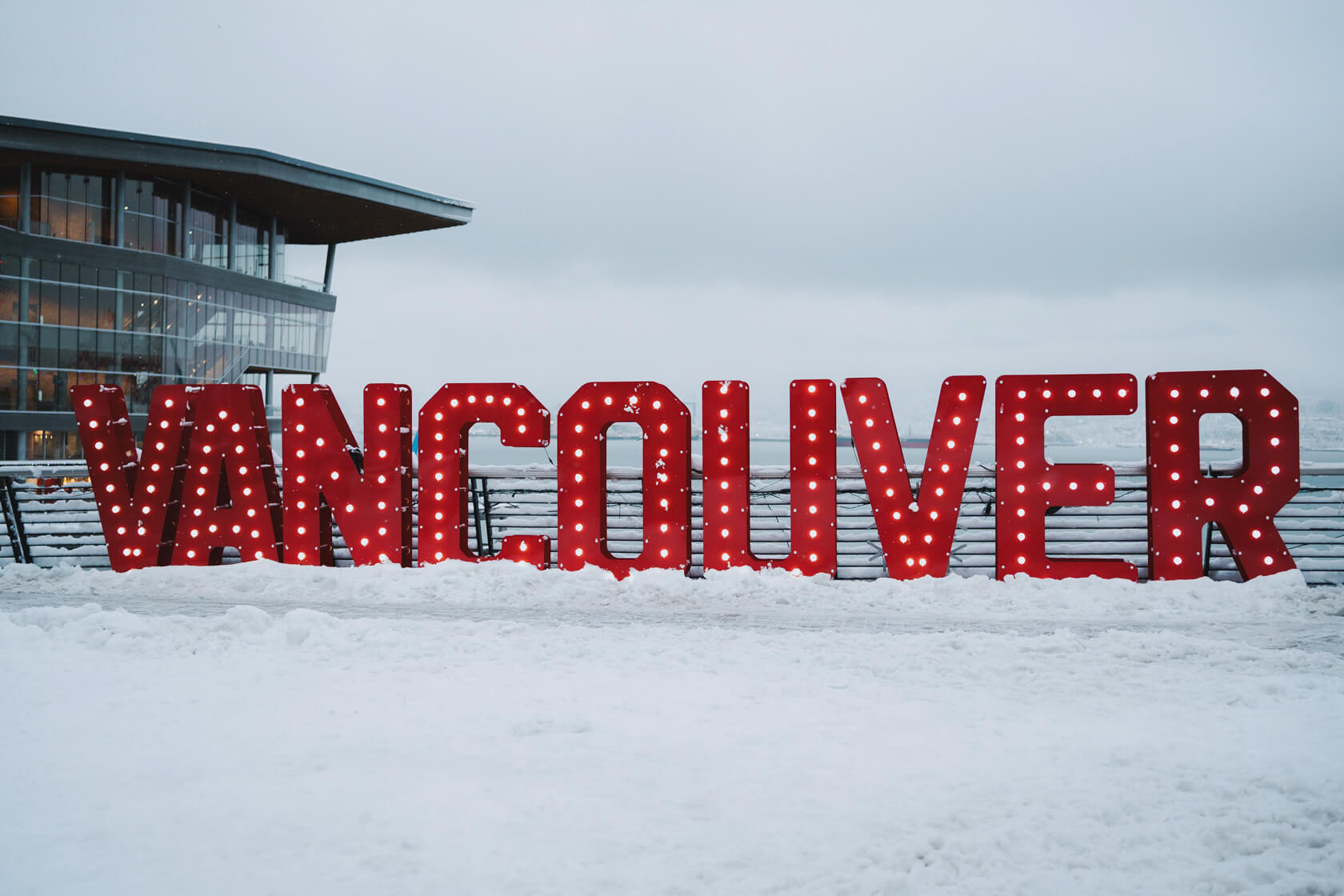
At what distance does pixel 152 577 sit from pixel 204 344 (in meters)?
40.1

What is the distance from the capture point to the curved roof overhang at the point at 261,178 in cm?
3903

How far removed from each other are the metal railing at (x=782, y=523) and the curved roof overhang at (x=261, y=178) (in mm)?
33348

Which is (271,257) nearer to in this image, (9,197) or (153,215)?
(153,215)

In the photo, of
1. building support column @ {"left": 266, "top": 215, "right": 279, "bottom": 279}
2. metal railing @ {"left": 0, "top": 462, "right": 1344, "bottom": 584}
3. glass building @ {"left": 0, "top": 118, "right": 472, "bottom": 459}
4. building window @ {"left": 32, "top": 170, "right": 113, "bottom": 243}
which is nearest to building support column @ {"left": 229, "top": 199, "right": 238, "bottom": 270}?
glass building @ {"left": 0, "top": 118, "right": 472, "bottom": 459}

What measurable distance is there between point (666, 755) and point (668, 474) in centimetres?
598

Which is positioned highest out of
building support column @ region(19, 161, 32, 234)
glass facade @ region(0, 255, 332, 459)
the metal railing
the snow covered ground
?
building support column @ region(19, 161, 32, 234)

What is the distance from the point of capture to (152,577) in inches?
421

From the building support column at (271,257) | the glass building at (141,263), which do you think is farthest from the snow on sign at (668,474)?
the building support column at (271,257)

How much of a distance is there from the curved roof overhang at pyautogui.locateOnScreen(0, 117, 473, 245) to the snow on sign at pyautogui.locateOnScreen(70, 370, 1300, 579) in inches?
1400

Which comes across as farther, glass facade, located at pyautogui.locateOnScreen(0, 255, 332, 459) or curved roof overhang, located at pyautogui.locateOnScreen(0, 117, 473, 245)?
curved roof overhang, located at pyautogui.locateOnScreen(0, 117, 473, 245)

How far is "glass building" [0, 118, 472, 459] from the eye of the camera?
38312 mm

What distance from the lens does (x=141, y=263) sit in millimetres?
42031

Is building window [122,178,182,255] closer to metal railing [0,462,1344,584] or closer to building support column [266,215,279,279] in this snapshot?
building support column [266,215,279,279]

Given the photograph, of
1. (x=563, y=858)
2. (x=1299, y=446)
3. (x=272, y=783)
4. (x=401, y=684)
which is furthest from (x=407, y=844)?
(x=1299, y=446)
